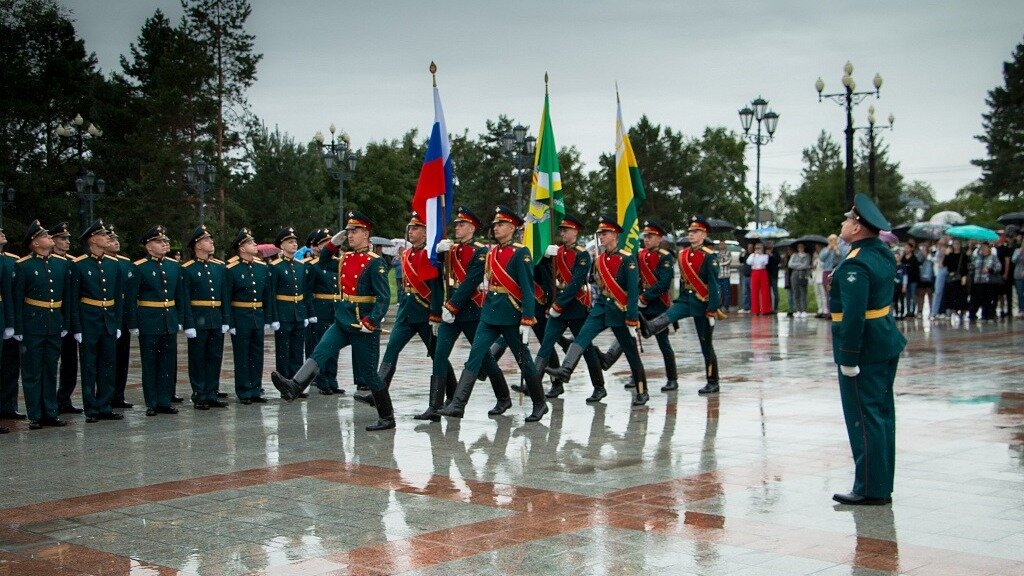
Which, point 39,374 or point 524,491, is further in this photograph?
point 39,374

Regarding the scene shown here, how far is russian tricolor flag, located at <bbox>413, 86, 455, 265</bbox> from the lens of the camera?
40.7 ft

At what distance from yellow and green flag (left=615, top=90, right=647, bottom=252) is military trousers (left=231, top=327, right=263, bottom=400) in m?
4.60

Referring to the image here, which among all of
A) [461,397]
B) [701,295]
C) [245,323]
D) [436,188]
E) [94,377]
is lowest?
[461,397]

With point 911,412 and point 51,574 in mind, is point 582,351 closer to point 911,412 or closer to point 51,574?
point 911,412

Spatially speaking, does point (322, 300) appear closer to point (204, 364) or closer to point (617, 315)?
point (204, 364)

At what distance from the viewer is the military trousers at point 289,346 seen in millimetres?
14922

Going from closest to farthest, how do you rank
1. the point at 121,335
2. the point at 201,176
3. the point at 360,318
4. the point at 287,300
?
the point at 360,318 < the point at 121,335 < the point at 287,300 < the point at 201,176

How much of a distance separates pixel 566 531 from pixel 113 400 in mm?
8030

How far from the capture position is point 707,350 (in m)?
13.9

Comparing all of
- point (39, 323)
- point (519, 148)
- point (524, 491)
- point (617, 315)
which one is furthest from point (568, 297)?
point (519, 148)

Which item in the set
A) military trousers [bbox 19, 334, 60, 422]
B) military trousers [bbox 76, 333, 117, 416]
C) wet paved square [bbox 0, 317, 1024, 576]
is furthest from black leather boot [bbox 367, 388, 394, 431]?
military trousers [bbox 19, 334, 60, 422]

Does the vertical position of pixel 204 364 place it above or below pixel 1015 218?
below

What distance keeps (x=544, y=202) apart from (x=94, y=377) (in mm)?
5477

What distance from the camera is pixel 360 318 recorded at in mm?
11305
